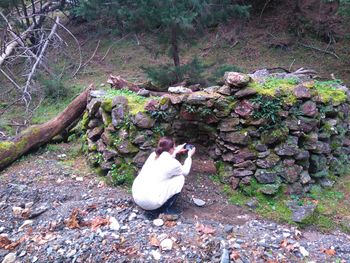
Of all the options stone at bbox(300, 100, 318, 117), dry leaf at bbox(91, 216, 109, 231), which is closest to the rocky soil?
dry leaf at bbox(91, 216, 109, 231)

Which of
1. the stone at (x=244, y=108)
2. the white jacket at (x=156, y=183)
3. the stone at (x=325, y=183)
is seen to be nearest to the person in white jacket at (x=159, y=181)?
the white jacket at (x=156, y=183)

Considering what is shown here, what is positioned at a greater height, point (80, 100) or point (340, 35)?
point (80, 100)

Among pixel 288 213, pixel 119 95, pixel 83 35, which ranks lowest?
pixel 83 35

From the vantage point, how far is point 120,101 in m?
5.69

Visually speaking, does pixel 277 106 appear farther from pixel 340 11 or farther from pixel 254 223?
pixel 340 11

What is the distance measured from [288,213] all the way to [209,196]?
1.06 metres

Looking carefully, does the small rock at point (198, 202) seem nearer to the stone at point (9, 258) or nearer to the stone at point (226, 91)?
the stone at point (226, 91)

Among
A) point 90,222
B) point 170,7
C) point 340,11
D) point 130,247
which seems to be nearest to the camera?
point 130,247

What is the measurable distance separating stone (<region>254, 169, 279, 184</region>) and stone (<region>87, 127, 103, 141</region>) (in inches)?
98.4

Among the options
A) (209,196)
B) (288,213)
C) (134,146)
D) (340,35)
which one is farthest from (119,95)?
(340,35)

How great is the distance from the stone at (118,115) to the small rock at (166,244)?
2057 millimetres

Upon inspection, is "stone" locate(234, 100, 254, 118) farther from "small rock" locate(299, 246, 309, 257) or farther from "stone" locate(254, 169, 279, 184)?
"small rock" locate(299, 246, 309, 257)

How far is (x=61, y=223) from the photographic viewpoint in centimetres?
462

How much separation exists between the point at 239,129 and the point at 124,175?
1.74m
